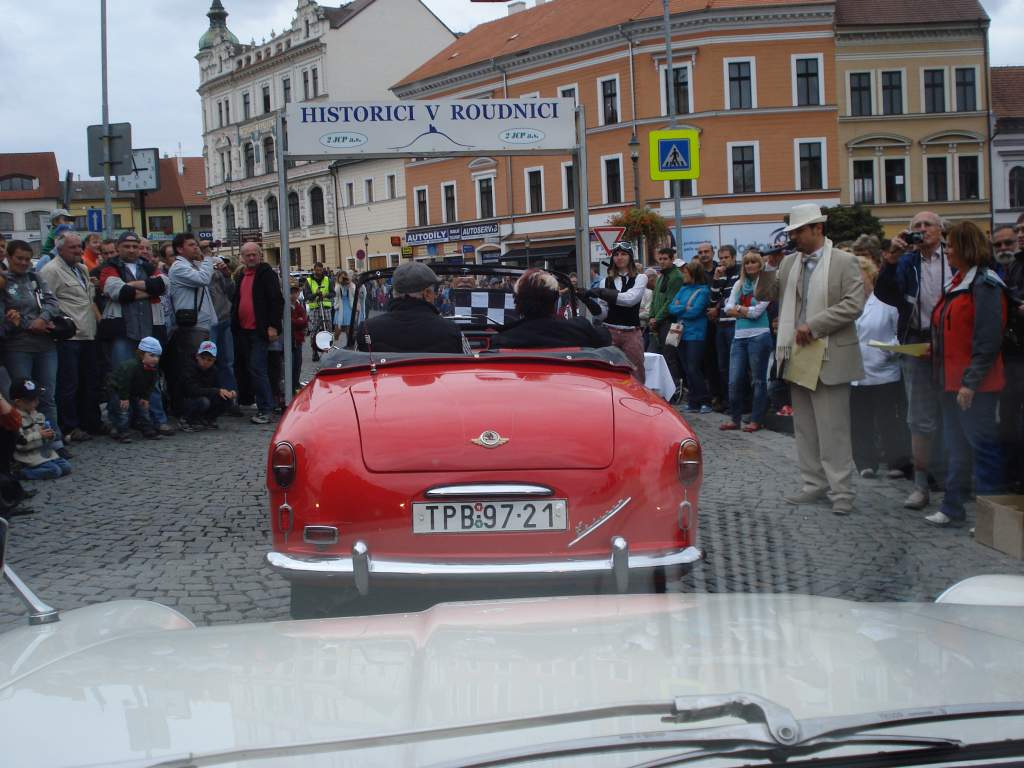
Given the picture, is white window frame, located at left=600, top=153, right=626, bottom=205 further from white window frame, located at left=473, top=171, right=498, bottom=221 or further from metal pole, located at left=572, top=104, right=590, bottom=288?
metal pole, located at left=572, top=104, right=590, bottom=288

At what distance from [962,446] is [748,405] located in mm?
4830

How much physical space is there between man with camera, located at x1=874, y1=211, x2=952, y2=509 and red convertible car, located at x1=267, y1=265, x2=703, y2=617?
11.1ft

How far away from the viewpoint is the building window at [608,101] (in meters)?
49.7

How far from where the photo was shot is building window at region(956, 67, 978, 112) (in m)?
50.2

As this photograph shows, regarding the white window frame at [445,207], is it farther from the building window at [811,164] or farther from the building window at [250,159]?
the building window at [250,159]

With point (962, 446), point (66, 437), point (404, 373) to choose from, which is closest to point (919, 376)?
point (962, 446)

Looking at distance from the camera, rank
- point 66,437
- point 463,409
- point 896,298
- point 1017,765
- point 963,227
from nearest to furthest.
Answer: point 1017,765 < point 463,409 < point 963,227 < point 896,298 < point 66,437

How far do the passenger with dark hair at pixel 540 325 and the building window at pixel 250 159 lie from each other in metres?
77.9

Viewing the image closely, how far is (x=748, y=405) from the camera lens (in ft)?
37.5

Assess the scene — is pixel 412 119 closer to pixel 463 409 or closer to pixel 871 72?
pixel 463 409

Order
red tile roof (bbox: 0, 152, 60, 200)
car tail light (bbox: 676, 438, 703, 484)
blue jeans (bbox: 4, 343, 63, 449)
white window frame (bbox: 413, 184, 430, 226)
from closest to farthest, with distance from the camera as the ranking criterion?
car tail light (bbox: 676, 438, 703, 484) < blue jeans (bbox: 4, 343, 63, 449) < white window frame (bbox: 413, 184, 430, 226) < red tile roof (bbox: 0, 152, 60, 200)

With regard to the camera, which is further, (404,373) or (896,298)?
(896,298)

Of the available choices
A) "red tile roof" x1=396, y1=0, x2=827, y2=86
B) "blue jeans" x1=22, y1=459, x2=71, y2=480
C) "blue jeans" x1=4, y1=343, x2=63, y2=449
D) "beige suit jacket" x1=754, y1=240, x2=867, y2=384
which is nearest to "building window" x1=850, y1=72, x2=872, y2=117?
"red tile roof" x1=396, y1=0, x2=827, y2=86

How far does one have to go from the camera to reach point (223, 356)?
12070 millimetres
